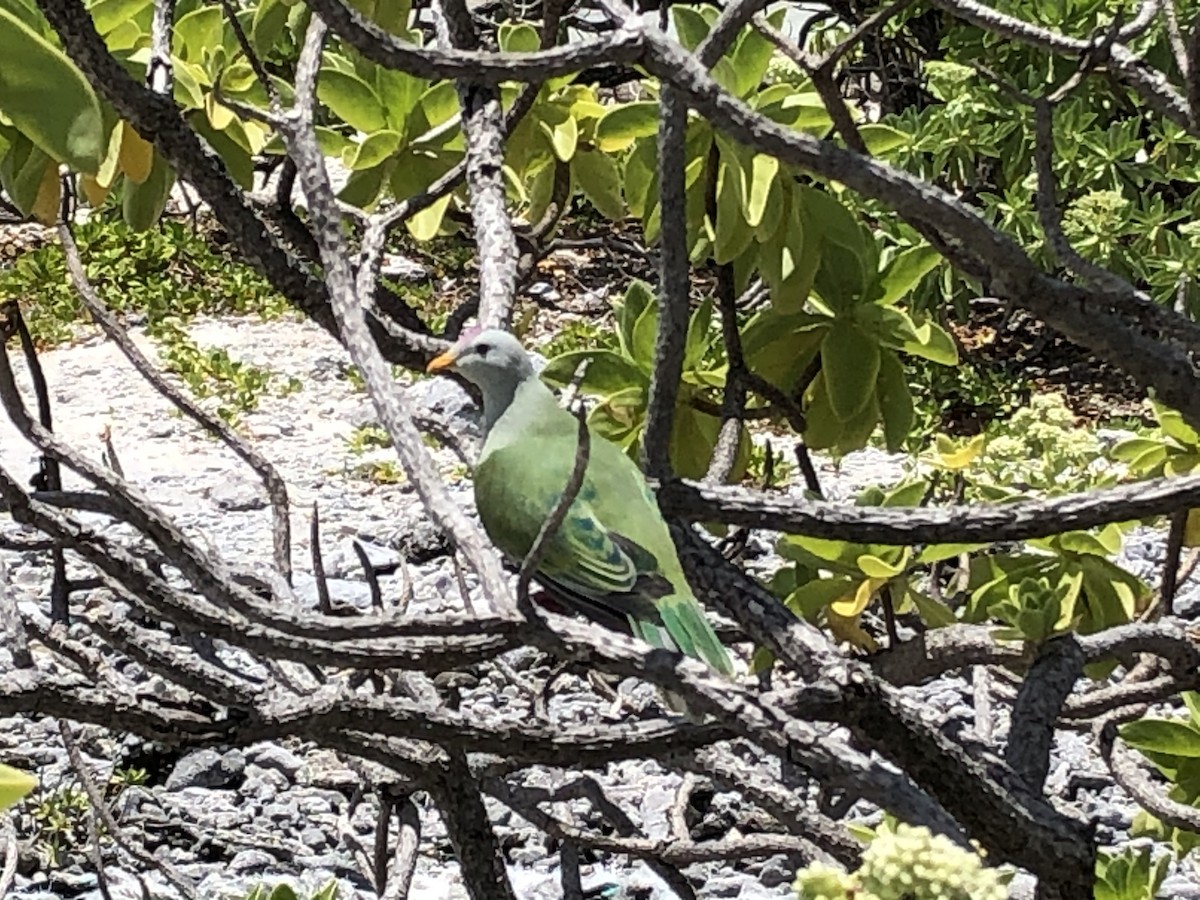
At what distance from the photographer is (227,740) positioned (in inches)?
34.1

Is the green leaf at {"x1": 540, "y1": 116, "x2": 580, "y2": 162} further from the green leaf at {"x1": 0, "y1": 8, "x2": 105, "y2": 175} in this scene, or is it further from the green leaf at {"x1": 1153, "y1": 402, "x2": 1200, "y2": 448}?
the green leaf at {"x1": 0, "y1": 8, "x2": 105, "y2": 175}

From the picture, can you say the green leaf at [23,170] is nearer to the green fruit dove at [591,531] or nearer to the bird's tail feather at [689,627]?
the green fruit dove at [591,531]

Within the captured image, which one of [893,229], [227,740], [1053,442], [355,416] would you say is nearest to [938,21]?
[893,229]

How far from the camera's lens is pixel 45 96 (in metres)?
0.60

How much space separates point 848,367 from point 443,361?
336 mm

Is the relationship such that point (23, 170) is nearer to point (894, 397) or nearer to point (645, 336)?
point (645, 336)

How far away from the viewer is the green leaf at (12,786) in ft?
1.40

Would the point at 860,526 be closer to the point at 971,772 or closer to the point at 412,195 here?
the point at 971,772

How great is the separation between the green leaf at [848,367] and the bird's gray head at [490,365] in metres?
0.27

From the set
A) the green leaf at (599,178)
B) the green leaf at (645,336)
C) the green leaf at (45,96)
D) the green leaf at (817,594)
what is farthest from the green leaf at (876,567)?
the green leaf at (45,96)

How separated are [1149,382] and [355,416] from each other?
378 centimetres

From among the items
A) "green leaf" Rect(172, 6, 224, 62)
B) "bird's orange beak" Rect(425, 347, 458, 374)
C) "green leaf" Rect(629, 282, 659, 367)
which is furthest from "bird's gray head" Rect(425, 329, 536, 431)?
"green leaf" Rect(172, 6, 224, 62)

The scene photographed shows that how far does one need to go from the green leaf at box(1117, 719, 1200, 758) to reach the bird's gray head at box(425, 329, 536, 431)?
1.91ft

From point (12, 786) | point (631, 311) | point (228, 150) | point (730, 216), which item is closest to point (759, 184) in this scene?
point (730, 216)
